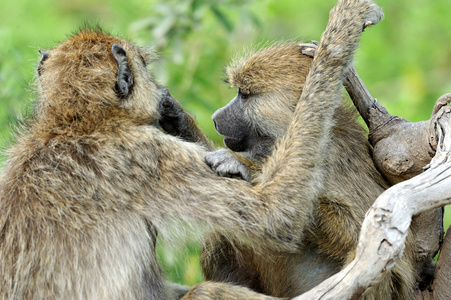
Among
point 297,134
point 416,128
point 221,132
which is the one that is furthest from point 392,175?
point 221,132

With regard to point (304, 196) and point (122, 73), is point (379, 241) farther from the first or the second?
point (122, 73)

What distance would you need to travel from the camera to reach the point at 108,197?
425cm

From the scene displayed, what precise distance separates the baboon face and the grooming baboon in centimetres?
31

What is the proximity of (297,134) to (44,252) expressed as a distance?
1938 mm

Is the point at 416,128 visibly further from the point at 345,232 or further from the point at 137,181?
the point at 137,181

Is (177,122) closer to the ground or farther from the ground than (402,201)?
farther from the ground

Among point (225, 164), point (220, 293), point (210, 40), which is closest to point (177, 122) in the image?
point (225, 164)

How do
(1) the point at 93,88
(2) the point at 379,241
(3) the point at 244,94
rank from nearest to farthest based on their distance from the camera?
(2) the point at 379,241, (1) the point at 93,88, (3) the point at 244,94

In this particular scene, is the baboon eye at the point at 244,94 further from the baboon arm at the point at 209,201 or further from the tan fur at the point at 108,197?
the baboon arm at the point at 209,201

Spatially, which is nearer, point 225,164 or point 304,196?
point 304,196

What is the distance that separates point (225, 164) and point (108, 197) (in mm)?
874

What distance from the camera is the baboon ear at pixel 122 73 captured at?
4.50 m

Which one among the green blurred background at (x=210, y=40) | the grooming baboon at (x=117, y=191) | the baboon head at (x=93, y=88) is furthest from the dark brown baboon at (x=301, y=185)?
the baboon head at (x=93, y=88)

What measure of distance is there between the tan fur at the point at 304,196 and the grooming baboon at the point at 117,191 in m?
0.13
